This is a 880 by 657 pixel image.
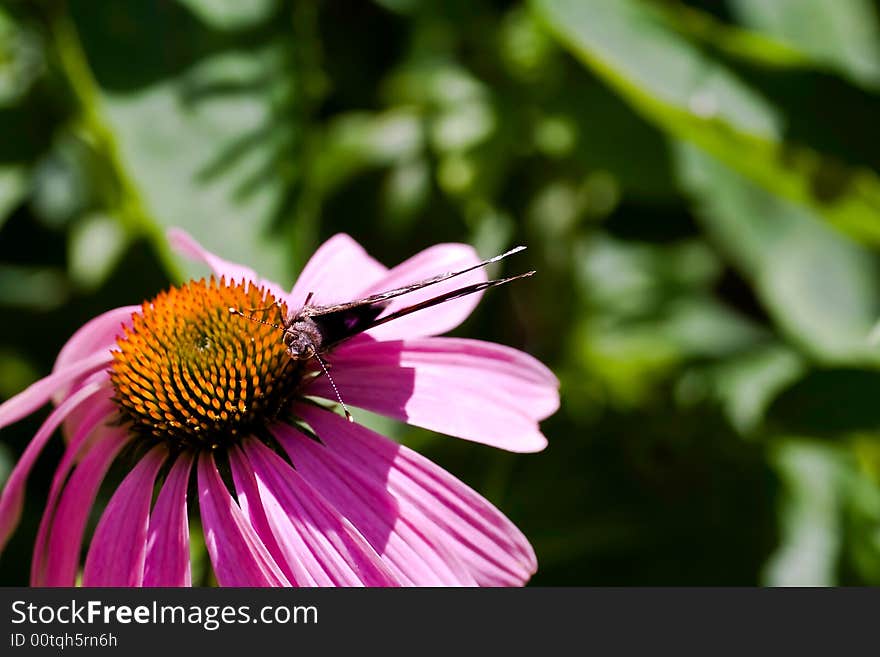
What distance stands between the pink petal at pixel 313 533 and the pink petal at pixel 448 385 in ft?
0.28

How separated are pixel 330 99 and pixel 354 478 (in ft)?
2.91

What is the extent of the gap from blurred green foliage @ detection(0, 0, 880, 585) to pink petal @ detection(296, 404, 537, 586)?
0.92 ft

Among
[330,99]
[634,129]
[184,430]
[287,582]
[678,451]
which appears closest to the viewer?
[287,582]

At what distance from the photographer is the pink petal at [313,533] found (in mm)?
663

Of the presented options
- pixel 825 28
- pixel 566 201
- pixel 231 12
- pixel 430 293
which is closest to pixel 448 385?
pixel 430 293

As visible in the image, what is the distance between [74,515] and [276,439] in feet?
0.57

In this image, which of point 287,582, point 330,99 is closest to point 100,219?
point 330,99

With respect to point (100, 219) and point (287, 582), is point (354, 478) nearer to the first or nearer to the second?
point (287, 582)

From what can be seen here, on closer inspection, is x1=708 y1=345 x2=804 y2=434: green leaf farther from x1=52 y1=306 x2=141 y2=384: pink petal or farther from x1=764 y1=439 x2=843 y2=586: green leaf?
x1=52 y1=306 x2=141 y2=384: pink petal

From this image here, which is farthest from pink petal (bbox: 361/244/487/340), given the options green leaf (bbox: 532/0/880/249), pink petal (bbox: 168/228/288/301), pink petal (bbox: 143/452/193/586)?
green leaf (bbox: 532/0/880/249)

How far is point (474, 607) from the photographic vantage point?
0.73 m

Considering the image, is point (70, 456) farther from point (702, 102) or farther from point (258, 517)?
point (702, 102)

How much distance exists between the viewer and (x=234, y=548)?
26.4 inches

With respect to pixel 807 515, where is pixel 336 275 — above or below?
above
